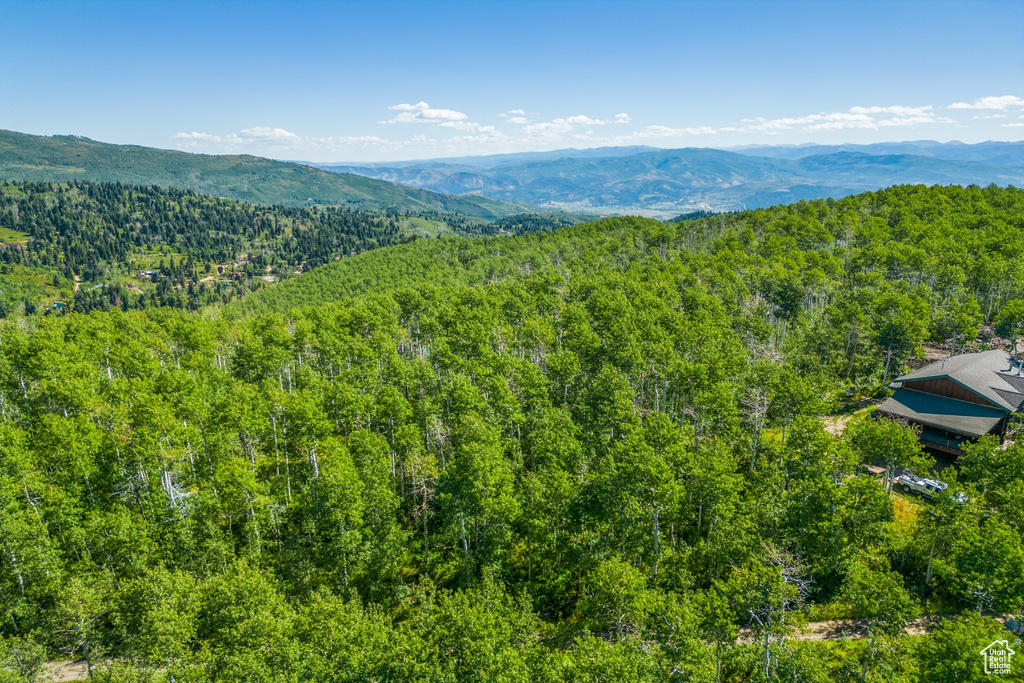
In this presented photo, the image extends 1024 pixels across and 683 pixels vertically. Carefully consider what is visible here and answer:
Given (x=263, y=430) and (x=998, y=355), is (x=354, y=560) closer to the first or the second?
(x=263, y=430)

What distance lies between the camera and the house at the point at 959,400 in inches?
2299

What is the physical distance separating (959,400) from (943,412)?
3788mm

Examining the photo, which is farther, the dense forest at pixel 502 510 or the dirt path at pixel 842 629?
the dirt path at pixel 842 629

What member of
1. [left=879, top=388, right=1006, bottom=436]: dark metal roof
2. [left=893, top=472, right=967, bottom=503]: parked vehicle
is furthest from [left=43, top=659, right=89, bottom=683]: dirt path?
[left=879, top=388, right=1006, bottom=436]: dark metal roof

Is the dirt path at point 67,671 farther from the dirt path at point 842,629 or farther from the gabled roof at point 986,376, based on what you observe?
the gabled roof at point 986,376

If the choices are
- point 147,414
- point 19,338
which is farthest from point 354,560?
point 19,338

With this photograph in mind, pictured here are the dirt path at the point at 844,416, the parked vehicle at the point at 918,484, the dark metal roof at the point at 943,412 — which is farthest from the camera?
the dirt path at the point at 844,416

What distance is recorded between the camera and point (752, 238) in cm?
12850

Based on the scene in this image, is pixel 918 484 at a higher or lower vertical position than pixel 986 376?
lower

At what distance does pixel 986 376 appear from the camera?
2485 inches

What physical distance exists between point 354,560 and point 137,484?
81.9 feet

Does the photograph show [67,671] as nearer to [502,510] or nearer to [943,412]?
[502,510]

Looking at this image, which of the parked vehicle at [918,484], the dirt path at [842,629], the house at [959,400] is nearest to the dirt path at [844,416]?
the house at [959,400]

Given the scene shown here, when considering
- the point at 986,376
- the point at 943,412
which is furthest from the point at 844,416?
the point at 986,376
